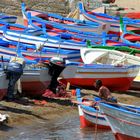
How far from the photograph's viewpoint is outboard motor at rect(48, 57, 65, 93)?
57.6 ft

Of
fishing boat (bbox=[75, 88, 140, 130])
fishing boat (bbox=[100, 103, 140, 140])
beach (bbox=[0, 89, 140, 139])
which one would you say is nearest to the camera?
fishing boat (bbox=[100, 103, 140, 140])

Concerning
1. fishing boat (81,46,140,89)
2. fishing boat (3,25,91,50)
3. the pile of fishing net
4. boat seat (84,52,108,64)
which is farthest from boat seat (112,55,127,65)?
the pile of fishing net

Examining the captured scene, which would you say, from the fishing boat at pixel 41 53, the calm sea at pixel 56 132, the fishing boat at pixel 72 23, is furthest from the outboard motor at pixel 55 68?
the fishing boat at pixel 72 23

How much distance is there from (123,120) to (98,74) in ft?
22.8

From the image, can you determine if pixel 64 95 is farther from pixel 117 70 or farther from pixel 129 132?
pixel 129 132

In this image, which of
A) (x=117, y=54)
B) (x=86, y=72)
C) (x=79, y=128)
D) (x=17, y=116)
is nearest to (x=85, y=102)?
(x=79, y=128)

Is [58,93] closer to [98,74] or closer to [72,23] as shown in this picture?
[98,74]

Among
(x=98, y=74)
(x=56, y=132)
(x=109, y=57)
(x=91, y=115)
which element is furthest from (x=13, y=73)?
(x=109, y=57)

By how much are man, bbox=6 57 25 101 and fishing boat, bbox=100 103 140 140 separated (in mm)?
4018

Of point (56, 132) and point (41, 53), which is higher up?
point (41, 53)

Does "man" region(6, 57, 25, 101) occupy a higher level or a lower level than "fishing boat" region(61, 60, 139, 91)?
higher

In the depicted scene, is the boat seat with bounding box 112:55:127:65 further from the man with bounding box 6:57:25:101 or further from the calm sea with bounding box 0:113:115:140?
the calm sea with bounding box 0:113:115:140

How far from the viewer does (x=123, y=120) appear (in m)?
12.6

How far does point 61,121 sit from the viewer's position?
15.6 metres
